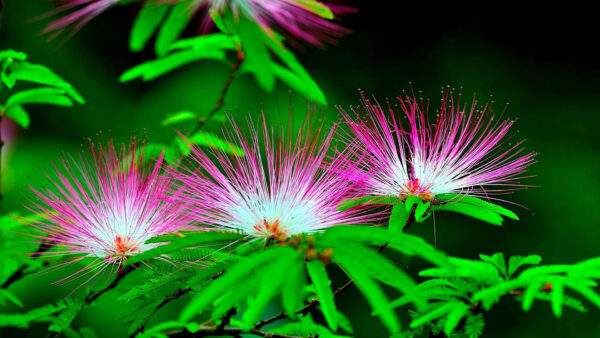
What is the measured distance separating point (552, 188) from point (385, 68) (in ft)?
4.93

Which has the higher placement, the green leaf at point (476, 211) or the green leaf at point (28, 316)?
the green leaf at point (476, 211)

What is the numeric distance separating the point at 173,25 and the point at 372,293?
0.63 metres

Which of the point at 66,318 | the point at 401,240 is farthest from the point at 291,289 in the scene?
the point at 66,318

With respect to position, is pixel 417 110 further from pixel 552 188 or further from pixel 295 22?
pixel 552 188

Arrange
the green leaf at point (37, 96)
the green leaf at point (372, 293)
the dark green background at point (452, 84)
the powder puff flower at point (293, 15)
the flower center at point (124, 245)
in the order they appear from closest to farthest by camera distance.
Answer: the green leaf at point (372, 293), the powder puff flower at point (293, 15), the flower center at point (124, 245), the green leaf at point (37, 96), the dark green background at point (452, 84)

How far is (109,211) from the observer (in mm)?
1397

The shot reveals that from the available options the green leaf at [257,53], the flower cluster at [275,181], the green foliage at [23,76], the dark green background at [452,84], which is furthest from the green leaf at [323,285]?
the dark green background at [452,84]

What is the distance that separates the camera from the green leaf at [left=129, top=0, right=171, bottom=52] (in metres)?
1.20

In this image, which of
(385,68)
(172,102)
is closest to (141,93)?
(172,102)

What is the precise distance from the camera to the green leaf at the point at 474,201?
1298 millimetres

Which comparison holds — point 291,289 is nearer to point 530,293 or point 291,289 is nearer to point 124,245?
point 530,293

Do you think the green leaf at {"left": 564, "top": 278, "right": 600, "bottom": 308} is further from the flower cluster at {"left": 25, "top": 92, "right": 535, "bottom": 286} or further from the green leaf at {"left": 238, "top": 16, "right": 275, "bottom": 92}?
the green leaf at {"left": 238, "top": 16, "right": 275, "bottom": 92}

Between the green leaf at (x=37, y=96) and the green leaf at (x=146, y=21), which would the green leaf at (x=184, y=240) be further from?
the green leaf at (x=37, y=96)

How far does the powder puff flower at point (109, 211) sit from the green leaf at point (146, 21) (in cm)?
26
